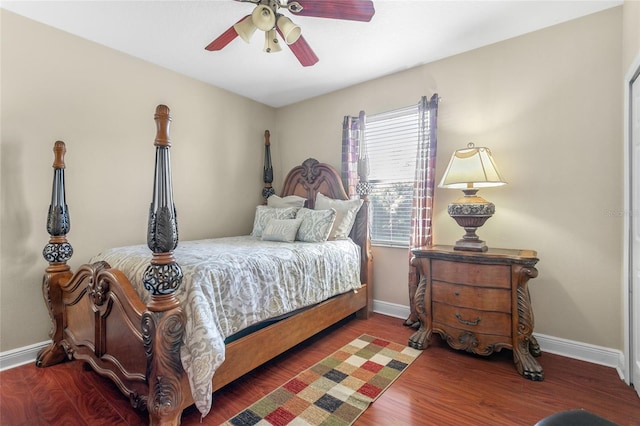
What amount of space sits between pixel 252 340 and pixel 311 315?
2.05ft

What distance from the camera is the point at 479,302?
2180mm

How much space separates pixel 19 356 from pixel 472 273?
3.44 meters

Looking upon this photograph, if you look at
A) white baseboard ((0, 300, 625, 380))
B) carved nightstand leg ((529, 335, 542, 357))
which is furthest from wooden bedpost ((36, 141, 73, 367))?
carved nightstand leg ((529, 335, 542, 357))

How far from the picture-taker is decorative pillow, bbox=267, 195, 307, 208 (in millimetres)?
3537

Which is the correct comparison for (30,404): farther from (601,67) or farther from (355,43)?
(601,67)

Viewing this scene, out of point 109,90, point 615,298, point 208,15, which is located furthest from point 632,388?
point 109,90

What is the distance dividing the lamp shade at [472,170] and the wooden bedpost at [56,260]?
2936mm

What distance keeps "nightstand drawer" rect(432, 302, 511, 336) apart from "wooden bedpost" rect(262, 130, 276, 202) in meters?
2.45

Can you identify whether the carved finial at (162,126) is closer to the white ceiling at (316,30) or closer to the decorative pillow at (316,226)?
the white ceiling at (316,30)

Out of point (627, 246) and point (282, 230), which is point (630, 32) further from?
point (282, 230)

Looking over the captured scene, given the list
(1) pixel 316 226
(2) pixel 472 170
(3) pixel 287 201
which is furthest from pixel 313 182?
(2) pixel 472 170

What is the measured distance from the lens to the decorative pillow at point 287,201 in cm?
354

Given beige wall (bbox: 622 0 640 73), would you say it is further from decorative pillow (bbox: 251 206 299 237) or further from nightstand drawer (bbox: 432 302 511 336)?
decorative pillow (bbox: 251 206 299 237)

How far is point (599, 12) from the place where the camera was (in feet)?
7.16
